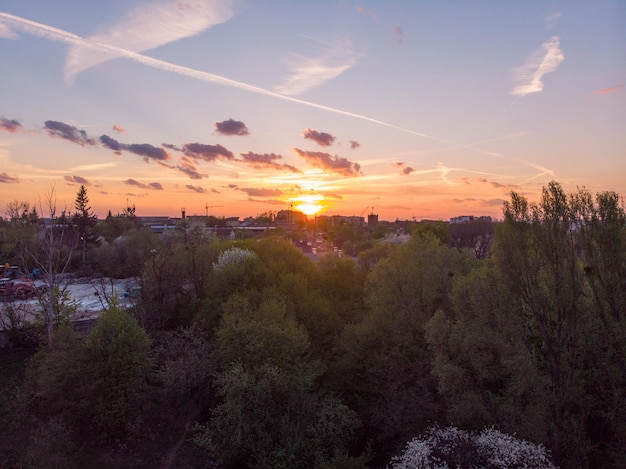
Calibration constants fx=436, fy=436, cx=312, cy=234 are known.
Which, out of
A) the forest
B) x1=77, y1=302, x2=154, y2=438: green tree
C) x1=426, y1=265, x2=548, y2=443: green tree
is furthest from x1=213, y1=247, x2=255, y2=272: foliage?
x1=426, y1=265, x2=548, y2=443: green tree

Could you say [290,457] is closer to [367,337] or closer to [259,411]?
[259,411]

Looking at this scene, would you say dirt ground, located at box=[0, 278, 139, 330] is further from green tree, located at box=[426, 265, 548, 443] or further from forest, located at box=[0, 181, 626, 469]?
green tree, located at box=[426, 265, 548, 443]

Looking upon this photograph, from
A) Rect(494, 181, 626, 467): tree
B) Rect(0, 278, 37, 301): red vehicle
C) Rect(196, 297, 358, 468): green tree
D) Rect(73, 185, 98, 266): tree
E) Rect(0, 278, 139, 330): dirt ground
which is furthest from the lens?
Rect(73, 185, 98, 266): tree

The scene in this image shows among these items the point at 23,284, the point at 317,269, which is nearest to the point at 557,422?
the point at 317,269

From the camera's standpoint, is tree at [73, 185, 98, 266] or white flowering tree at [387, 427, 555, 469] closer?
white flowering tree at [387, 427, 555, 469]

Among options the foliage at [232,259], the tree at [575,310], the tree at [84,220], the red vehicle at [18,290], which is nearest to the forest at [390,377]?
the tree at [575,310]

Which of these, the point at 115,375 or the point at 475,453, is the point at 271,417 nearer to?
the point at 115,375

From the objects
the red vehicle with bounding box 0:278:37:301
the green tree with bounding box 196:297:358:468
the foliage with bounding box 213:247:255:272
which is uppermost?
the foliage with bounding box 213:247:255:272
